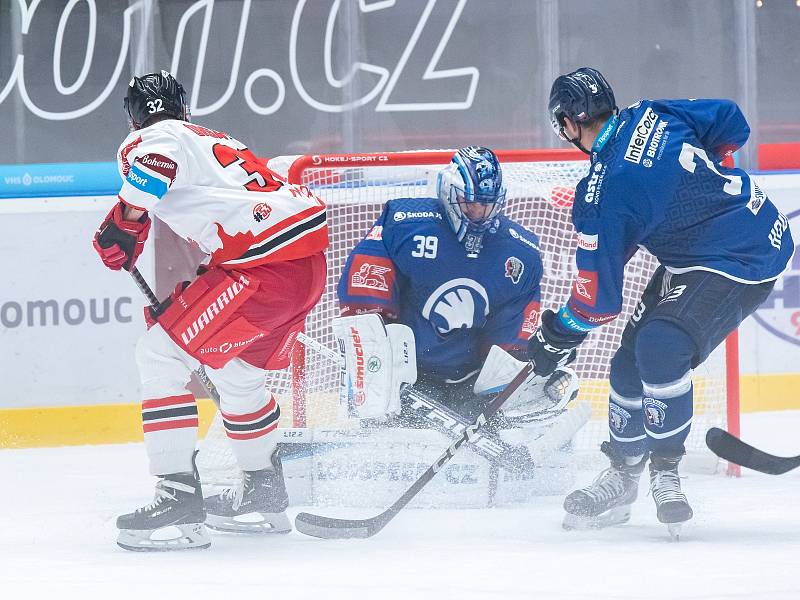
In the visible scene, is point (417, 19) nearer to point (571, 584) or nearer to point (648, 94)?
point (648, 94)

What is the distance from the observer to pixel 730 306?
2.58 meters

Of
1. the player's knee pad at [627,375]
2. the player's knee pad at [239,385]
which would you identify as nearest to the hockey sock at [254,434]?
the player's knee pad at [239,385]

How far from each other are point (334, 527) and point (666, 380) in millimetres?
822

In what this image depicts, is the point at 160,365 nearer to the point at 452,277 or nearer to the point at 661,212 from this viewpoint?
the point at 452,277

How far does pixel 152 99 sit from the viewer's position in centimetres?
264

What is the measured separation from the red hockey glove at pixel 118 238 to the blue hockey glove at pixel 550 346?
3.11ft

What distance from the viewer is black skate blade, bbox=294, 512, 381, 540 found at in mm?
2670

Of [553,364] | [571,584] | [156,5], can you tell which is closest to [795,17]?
[156,5]

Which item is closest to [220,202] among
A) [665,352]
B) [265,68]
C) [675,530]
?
[665,352]

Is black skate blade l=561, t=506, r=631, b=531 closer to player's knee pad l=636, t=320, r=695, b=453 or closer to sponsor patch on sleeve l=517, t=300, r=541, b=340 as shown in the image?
player's knee pad l=636, t=320, r=695, b=453

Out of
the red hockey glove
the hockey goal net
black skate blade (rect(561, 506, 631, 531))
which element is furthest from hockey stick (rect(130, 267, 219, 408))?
black skate blade (rect(561, 506, 631, 531))

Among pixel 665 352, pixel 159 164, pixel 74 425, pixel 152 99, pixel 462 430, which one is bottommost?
pixel 74 425

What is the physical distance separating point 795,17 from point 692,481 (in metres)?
2.62

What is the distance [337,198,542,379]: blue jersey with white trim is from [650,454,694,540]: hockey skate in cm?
78
